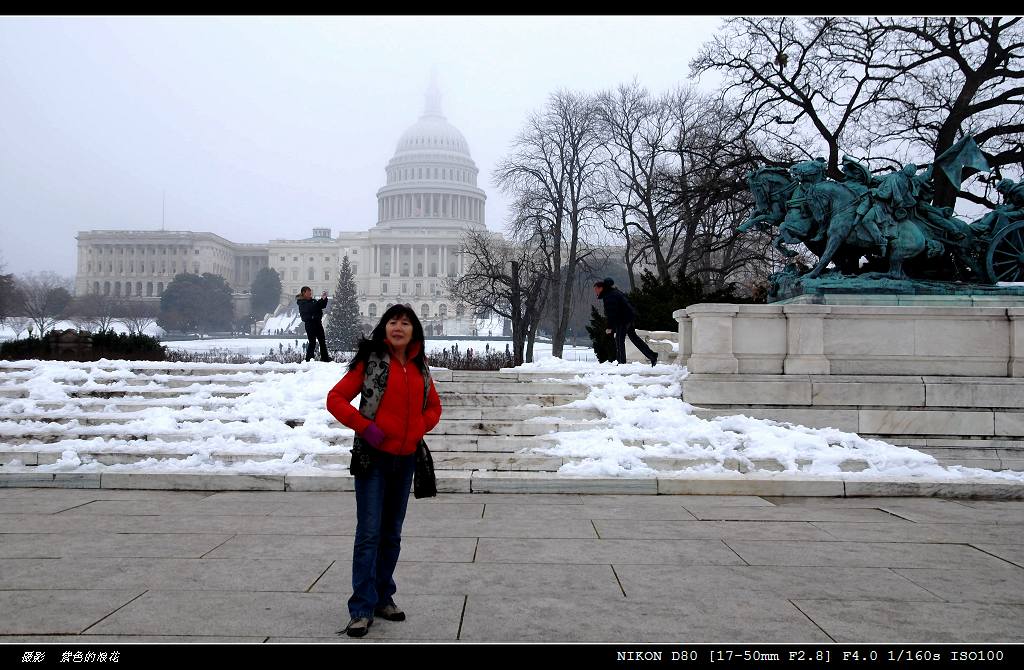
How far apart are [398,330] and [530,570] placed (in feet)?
6.44

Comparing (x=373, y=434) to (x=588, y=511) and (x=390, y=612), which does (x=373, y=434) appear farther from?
(x=588, y=511)

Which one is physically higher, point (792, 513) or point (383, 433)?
point (383, 433)

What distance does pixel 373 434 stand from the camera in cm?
386

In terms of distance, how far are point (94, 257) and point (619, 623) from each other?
14041 cm

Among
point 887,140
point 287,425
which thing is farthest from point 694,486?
point 887,140

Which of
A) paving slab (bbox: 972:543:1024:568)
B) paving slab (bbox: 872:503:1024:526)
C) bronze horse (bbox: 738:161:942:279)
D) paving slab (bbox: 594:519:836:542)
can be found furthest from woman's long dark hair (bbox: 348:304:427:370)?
bronze horse (bbox: 738:161:942:279)

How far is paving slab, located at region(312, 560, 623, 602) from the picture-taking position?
4586mm

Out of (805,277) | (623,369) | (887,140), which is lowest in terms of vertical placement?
(623,369)

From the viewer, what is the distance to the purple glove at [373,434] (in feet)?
12.7

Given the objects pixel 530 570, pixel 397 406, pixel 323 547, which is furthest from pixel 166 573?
pixel 530 570

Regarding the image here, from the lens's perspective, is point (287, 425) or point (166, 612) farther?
point (287, 425)

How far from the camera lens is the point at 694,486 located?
8.32 meters

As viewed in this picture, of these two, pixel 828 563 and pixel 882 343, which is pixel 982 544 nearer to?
pixel 828 563

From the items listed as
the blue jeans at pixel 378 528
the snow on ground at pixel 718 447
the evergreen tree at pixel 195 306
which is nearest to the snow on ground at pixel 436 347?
the evergreen tree at pixel 195 306
